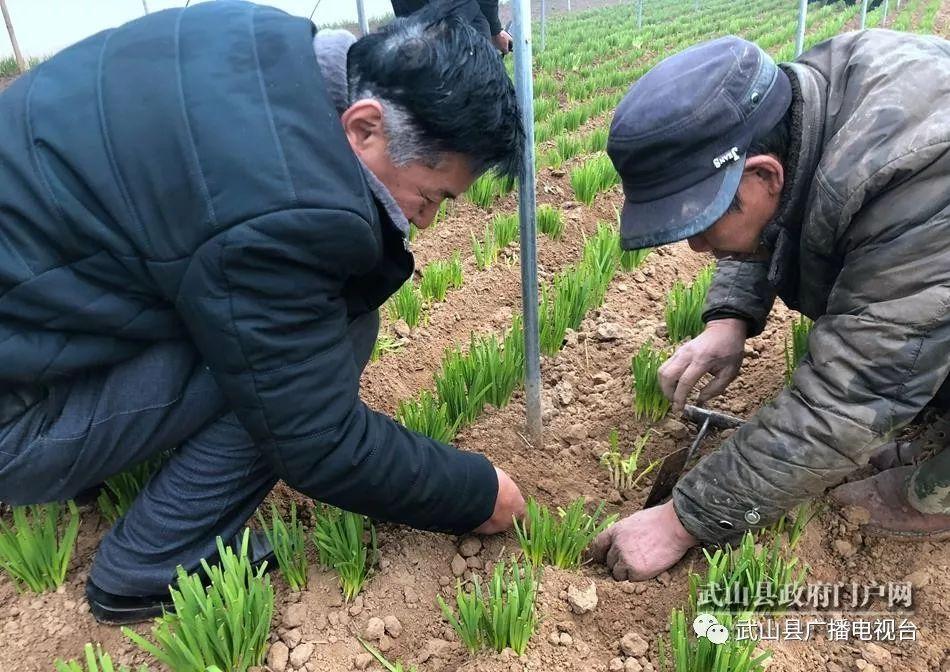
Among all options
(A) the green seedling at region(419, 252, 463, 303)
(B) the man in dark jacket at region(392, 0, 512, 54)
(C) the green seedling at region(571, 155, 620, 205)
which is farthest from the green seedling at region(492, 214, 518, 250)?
(B) the man in dark jacket at region(392, 0, 512, 54)

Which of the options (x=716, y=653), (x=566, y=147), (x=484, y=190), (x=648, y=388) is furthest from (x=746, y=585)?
(x=566, y=147)

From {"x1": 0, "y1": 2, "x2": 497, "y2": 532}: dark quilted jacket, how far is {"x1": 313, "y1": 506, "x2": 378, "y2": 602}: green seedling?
19cm

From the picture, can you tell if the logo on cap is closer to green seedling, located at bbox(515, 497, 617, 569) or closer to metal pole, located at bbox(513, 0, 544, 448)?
metal pole, located at bbox(513, 0, 544, 448)

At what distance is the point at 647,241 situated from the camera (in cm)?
140

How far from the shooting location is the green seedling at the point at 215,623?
1.22 m

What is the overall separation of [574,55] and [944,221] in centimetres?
830

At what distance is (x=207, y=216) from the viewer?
1.11 m

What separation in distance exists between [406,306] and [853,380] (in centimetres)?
162

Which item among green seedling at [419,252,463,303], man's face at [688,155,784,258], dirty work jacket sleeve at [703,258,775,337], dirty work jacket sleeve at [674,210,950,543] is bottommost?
green seedling at [419,252,463,303]

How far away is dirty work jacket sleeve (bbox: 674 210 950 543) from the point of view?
4.01 feet

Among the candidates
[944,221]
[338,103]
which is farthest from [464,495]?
[944,221]

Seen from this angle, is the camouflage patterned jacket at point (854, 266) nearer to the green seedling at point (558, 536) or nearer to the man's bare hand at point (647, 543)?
the man's bare hand at point (647, 543)

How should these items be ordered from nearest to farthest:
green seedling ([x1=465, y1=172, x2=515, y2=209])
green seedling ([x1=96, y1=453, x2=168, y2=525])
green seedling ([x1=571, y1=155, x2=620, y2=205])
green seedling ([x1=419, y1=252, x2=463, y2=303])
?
green seedling ([x1=96, y1=453, x2=168, y2=525]) < green seedling ([x1=419, y1=252, x2=463, y2=303]) < green seedling ([x1=571, y1=155, x2=620, y2=205]) < green seedling ([x1=465, y1=172, x2=515, y2=209])

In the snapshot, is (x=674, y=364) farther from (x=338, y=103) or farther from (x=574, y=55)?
(x=574, y=55)
